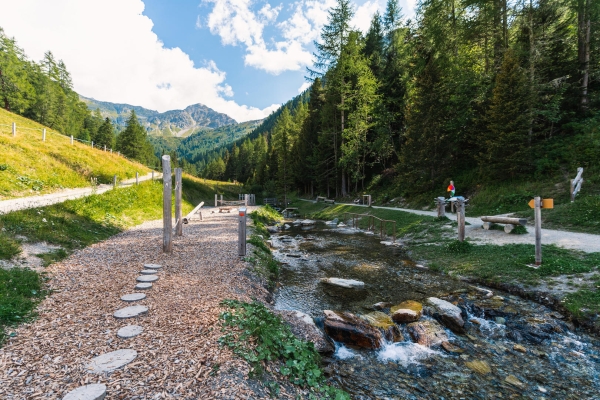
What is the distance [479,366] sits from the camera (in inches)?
196

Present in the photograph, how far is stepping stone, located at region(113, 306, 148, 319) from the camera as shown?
15.6 ft

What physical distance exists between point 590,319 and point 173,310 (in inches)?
350

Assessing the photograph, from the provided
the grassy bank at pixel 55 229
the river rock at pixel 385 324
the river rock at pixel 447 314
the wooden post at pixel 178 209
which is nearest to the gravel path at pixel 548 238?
the river rock at pixel 447 314

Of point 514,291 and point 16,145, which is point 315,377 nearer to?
point 514,291

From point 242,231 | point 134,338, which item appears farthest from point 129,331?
point 242,231

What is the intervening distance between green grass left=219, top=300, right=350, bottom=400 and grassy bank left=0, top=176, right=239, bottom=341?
3.27m

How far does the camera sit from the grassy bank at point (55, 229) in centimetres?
496

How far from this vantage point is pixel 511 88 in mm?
17312

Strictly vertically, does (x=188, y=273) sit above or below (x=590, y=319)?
above

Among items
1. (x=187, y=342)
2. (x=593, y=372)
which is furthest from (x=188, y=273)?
(x=593, y=372)

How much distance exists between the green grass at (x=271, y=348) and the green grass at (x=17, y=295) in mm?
3200

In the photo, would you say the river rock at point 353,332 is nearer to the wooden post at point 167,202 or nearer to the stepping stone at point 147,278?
the stepping stone at point 147,278

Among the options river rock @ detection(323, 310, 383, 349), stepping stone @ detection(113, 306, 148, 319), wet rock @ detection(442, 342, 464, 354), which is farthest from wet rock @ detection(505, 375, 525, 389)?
stepping stone @ detection(113, 306, 148, 319)

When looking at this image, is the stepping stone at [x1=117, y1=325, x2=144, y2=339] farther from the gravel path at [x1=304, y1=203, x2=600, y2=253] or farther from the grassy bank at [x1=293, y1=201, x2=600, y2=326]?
the gravel path at [x1=304, y1=203, x2=600, y2=253]
